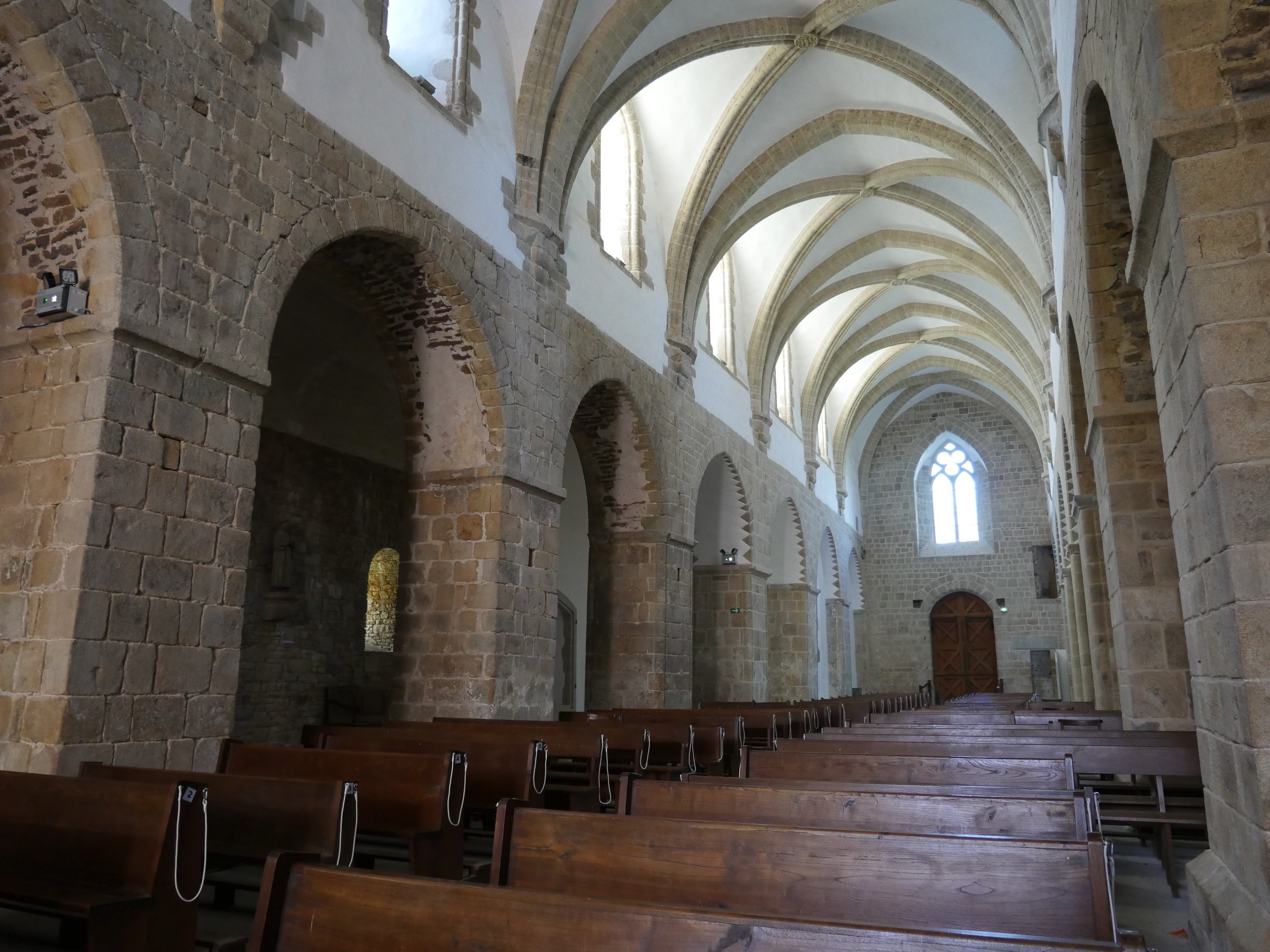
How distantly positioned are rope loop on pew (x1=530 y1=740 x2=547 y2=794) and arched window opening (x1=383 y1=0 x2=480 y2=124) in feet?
19.4

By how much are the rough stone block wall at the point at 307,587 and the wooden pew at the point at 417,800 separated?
7155 mm

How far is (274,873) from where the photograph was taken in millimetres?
1811

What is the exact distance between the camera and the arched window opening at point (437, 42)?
840 centimetres

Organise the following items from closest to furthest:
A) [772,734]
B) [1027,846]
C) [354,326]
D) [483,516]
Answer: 1. [1027,846]
2. [772,734]
3. [483,516]
4. [354,326]

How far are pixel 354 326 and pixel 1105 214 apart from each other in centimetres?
824

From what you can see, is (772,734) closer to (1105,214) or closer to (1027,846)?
(1105,214)

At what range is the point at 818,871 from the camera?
217 centimetres

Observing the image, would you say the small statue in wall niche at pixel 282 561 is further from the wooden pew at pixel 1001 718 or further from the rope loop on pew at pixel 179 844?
the rope loop on pew at pixel 179 844

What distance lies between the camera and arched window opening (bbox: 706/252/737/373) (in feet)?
51.1

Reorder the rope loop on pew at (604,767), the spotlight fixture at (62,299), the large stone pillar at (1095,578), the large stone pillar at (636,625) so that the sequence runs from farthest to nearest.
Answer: the large stone pillar at (636,625) → the large stone pillar at (1095,578) → the rope loop on pew at (604,767) → the spotlight fixture at (62,299)

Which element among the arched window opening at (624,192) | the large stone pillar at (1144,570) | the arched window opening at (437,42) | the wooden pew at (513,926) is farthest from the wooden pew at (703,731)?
the arched window opening at (624,192)

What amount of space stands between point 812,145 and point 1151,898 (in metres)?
11.3

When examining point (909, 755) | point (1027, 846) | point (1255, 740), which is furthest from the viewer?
point (909, 755)

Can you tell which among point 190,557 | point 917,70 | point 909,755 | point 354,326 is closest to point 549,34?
point 354,326
